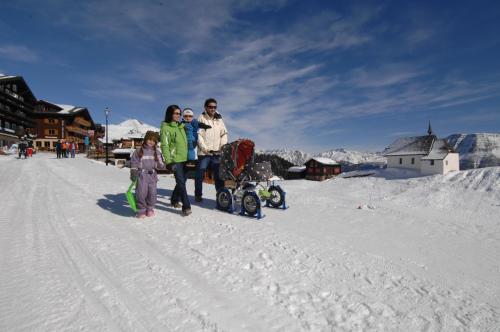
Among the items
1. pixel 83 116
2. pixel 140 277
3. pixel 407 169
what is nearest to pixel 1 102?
pixel 83 116

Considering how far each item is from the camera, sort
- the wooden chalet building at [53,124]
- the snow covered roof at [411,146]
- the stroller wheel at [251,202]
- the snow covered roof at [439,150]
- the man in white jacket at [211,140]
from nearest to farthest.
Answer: the stroller wheel at [251,202]
the man in white jacket at [211,140]
the snow covered roof at [439,150]
the snow covered roof at [411,146]
the wooden chalet building at [53,124]

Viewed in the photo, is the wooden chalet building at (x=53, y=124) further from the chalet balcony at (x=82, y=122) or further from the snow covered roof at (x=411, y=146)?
the snow covered roof at (x=411, y=146)

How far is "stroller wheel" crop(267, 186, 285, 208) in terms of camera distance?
20.8 feet

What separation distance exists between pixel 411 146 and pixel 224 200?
39354 millimetres

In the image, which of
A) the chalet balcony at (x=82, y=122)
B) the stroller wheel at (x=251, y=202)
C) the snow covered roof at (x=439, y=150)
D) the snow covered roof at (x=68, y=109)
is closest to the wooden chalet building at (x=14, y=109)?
the snow covered roof at (x=68, y=109)

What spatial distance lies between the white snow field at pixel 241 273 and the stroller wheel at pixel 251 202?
36 centimetres

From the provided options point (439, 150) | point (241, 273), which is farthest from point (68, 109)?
point (241, 273)

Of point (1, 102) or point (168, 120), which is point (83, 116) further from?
point (168, 120)

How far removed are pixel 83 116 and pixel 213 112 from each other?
248 ft

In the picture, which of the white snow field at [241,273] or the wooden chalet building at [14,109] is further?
the wooden chalet building at [14,109]

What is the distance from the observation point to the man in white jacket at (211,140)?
6.26m

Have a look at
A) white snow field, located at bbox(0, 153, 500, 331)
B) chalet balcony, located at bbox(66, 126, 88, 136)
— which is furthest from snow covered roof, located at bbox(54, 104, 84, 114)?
white snow field, located at bbox(0, 153, 500, 331)

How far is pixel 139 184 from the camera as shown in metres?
5.24

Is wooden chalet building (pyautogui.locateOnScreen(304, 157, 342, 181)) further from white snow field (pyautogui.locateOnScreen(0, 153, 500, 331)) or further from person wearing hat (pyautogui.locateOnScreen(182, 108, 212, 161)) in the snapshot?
person wearing hat (pyautogui.locateOnScreen(182, 108, 212, 161))
